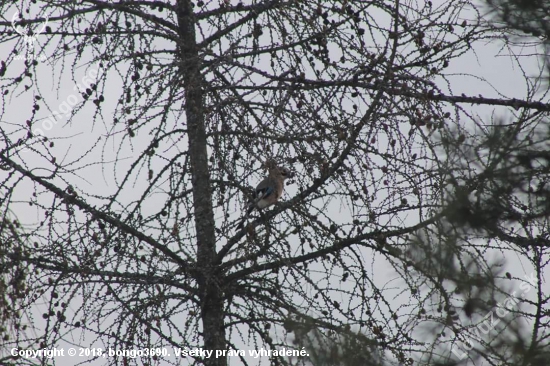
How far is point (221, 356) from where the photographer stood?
19.6 feet

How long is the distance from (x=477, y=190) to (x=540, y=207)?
47cm

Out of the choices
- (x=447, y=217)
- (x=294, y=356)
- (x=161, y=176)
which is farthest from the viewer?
(x=161, y=176)

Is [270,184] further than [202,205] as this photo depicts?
Yes

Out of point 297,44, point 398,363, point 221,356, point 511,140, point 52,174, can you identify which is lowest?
point 398,363

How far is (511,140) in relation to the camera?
4.77 meters

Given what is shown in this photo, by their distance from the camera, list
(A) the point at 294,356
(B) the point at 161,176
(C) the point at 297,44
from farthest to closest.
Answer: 1. (B) the point at 161,176
2. (C) the point at 297,44
3. (A) the point at 294,356

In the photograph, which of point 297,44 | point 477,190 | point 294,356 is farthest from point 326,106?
point 294,356

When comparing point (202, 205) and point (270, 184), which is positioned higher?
point (270, 184)

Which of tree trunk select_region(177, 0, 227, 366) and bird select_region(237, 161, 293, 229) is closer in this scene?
bird select_region(237, 161, 293, 229)

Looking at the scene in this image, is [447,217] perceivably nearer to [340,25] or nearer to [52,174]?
[340,25]

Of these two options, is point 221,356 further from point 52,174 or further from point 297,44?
point 297,44

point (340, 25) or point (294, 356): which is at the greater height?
point (340, 25)

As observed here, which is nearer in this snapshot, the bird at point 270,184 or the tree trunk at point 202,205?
the bird at point 270,184

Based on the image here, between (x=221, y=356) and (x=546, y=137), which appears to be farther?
(x=221, y=356)
